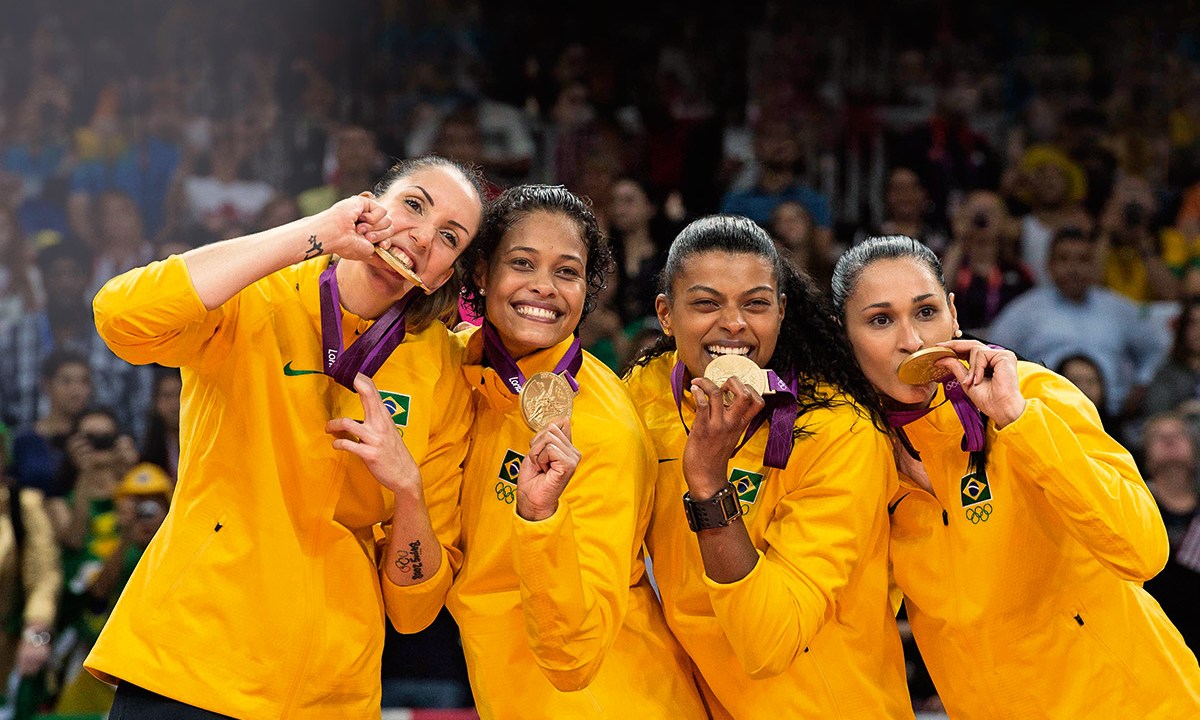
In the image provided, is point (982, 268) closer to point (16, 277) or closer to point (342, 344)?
point (342, 344)

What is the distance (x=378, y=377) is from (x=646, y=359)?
810 millimetres

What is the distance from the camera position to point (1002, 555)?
10.5ft

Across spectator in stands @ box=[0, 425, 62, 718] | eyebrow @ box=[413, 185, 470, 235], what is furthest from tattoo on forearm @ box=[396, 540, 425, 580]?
spectator in stands @ box=[0, 425, 62, 718]

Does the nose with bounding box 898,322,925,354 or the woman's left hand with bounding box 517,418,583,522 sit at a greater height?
the nose with bounding box 898,322,925,354

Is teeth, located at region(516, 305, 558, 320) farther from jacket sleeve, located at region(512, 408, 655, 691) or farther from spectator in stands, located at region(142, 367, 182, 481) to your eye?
spectator in stands, located at region(142, 367, 182, 481)

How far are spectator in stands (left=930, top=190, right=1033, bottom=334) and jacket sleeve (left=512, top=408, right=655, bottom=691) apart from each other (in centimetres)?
447

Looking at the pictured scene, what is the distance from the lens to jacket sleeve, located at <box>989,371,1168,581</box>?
2.95 meters

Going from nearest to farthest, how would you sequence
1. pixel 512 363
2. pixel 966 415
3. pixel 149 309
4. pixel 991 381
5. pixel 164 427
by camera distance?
pixel 149 309 < pixel 991 381 < pixel 966 415 < pixel 512 363 < pixel 164 427

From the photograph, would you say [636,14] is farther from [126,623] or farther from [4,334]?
[126,623]

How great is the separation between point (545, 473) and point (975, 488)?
1088 mm

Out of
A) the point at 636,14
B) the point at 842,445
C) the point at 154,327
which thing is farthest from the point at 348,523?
the point at 636,14

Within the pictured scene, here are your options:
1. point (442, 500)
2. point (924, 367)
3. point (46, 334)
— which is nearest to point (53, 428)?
point (46, 334)

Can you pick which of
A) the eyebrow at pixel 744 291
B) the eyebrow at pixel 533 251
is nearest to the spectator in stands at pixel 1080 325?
the eyebrow at pixel 744 291

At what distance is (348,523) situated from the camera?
3184 millimetres
